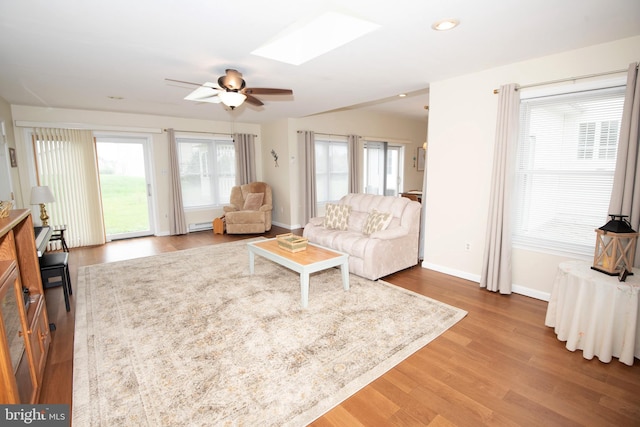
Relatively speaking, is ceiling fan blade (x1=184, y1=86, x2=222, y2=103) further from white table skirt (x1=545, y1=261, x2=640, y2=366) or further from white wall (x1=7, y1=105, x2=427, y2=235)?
white table skirt (x1=545, y1=261, x2=640, y2=366)

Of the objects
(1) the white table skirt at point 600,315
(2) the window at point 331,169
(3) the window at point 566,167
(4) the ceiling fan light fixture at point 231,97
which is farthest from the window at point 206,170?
(1) the white table skirt at point 600,315

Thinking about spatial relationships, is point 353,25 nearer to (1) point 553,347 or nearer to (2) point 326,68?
(2) point 326,68

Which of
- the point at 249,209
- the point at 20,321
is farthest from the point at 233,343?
the point at 249,209

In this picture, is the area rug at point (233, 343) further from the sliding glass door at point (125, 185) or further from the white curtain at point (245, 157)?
the white curtain at point (245, 157)

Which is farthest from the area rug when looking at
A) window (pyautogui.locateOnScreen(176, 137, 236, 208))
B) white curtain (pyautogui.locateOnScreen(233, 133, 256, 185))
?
white curtain (pyautogui.locateOnScreen(233, 133, 256, 185))

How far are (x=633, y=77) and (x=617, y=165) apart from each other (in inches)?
27.8

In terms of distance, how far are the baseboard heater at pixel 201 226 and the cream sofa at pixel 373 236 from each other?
3329 mm

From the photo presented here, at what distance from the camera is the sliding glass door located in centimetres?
580

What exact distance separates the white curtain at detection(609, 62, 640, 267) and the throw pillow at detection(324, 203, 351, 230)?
2871mm

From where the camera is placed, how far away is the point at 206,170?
6.88 metres

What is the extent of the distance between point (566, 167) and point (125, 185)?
7056 mm

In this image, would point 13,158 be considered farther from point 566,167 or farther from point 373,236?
point 566,167

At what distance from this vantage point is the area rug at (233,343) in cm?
178

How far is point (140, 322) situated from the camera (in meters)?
2.73
